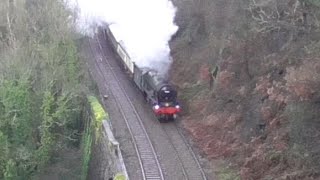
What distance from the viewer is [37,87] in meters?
33.7

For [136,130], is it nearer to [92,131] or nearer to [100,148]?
[100,148]

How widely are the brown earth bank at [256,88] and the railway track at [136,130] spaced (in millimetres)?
2794

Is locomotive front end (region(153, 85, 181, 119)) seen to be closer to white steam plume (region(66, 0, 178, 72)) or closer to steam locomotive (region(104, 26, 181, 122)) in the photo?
steam locomotive (region(104, 26, 181, 122))

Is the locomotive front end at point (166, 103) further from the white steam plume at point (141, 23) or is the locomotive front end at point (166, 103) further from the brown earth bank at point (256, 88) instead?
the white steam plume at point (141, 23)

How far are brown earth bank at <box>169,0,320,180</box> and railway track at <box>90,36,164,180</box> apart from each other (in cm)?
279

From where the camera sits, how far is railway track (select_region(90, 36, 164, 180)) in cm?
2692

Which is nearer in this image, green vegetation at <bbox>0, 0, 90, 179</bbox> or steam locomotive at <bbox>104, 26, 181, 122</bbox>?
green vegetation at <bbox>0, 0, 90, 179</bbox>

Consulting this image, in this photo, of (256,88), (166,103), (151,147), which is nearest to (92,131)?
(166,103)

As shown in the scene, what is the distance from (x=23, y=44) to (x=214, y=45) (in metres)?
12.6

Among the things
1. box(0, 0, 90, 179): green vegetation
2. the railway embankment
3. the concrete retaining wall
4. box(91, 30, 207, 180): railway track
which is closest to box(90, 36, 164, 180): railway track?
box(91, 30, 207, 180): railway track

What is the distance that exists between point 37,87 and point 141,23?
10.3m

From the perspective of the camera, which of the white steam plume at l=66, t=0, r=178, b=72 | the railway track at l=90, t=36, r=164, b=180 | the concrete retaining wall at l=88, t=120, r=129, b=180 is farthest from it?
the white steam plume at l=66, t=0, r=178, b=72

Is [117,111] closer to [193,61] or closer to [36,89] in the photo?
[36,89]

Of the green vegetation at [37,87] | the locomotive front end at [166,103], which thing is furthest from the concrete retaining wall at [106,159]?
the locomotive front end at [166,103]
